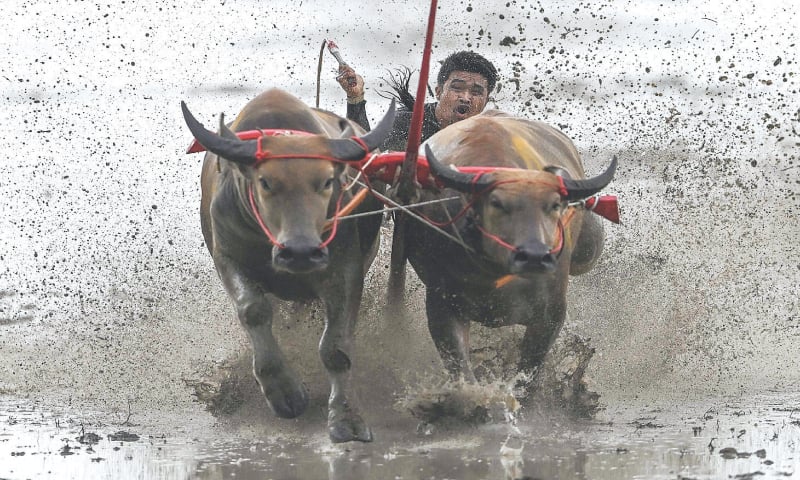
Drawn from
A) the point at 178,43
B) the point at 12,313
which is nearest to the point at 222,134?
the point at 12,313

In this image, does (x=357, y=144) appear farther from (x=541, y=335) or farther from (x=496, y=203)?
(x=541, y=335)

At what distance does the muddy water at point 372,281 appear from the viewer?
6.51 meters

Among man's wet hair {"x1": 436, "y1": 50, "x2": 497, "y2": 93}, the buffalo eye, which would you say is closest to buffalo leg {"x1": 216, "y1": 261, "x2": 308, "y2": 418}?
the buffalo eye

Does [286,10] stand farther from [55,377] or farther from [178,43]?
[55,377]

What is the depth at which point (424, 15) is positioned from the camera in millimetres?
15344

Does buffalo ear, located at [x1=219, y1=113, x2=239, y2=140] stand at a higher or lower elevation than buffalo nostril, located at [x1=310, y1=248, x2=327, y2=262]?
higher

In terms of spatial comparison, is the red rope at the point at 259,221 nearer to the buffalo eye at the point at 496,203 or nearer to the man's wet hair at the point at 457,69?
the buffalo eye at the point at 496,203

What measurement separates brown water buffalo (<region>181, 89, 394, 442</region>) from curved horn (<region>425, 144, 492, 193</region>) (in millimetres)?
257

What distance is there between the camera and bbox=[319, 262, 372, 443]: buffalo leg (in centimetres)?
653

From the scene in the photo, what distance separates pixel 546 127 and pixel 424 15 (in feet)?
25.2

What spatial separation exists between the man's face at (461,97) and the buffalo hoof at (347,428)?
2724mm

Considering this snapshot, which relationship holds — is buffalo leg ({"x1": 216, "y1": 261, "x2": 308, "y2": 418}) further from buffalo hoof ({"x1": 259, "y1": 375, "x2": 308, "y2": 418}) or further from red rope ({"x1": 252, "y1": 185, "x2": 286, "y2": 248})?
red rope ({"x1": 252, "y1": 185, "x2": 286, "y2": 248})

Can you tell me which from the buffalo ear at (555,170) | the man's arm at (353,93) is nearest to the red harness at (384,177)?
the buffalo ear at (555,170)

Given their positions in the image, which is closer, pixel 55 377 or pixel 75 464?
pixel 75 464
